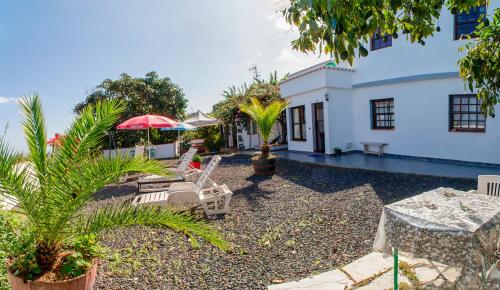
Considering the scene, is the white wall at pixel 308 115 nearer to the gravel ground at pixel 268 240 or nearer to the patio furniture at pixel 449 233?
the gravel ground at pixel 268 240

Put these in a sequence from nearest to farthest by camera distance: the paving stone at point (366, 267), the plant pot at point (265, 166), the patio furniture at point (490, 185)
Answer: the paving stone at point (366, 267), the patio furniture at point (490, 185), the plant pot at point (265, 166)

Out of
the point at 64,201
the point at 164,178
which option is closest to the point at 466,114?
the point at 164,178

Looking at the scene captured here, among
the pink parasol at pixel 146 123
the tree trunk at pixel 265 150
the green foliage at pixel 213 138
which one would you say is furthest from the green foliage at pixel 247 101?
the tree trunk at pixel 265 150

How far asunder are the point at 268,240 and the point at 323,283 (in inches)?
68.1

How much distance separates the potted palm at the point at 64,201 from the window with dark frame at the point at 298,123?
13.8 meters

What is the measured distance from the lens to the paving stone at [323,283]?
3430 millimetres

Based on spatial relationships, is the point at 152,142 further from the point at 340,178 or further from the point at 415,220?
the point at 415,220

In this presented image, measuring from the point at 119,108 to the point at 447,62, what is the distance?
1201cm

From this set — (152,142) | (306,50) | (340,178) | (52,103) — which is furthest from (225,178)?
(152,142)

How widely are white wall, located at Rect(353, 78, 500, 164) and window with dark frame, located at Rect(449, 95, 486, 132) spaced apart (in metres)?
0.21

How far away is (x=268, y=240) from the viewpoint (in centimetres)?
515

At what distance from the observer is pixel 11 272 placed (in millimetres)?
3051

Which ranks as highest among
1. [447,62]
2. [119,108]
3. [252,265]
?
[447,62]

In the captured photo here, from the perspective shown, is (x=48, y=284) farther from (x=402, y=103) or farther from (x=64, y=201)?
(x=402, y=103)
